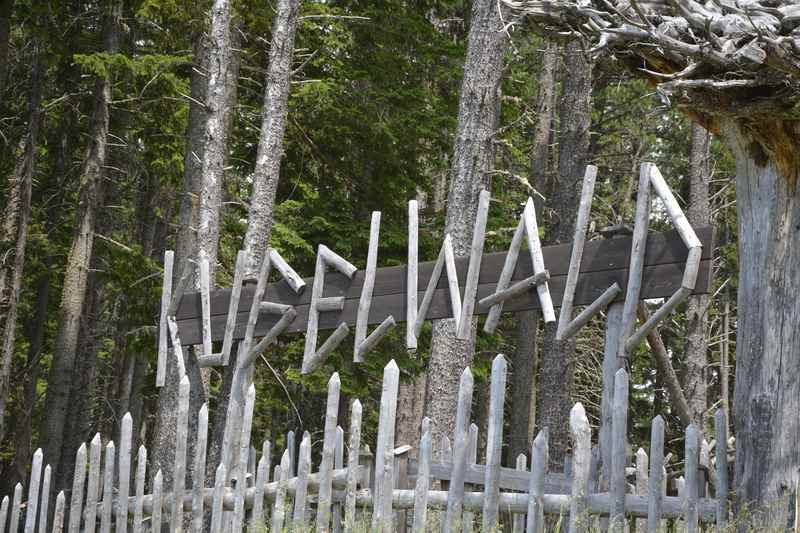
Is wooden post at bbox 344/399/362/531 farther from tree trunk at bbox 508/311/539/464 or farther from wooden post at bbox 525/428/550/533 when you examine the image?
tree trunk at bbox 508/311/539/464

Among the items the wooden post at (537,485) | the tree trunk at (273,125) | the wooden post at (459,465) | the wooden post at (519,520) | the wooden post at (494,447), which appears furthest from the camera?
the tree trunk at (273,125)

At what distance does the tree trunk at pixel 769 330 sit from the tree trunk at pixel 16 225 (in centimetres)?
1334

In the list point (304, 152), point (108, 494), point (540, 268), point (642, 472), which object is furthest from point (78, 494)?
point (304, 152)

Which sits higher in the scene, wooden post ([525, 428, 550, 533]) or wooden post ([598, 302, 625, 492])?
wooden post ([598, 302, 625, 492])

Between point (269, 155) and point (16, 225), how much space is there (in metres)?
7.73

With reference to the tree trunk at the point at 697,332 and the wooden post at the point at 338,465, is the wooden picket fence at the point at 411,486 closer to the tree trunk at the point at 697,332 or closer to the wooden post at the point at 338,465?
the wooden post at the point at 338,465

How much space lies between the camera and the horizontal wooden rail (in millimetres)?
6488

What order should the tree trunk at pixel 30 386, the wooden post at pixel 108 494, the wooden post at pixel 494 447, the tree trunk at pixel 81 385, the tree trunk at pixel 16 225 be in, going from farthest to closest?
the tree trunk at pixel 81 385 < the tree trunk at pixel 30 386 < the tree trunk at pixel 16 225 < the wooden post at pixel 108 494 < the wooden post at pixel 494 447

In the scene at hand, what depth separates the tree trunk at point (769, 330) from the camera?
549 cm

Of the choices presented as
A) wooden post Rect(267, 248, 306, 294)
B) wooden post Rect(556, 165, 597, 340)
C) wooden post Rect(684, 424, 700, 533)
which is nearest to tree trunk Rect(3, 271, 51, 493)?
wooden post Rect(267, 248, 306, 294)

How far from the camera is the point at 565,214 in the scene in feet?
55.8

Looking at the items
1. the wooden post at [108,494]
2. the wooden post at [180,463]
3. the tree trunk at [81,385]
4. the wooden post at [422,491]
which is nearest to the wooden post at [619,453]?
the wooden post at [422,491]

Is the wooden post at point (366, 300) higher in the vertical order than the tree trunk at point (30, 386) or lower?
higher

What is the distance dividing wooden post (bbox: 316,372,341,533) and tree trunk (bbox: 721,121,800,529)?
2.73 metres
